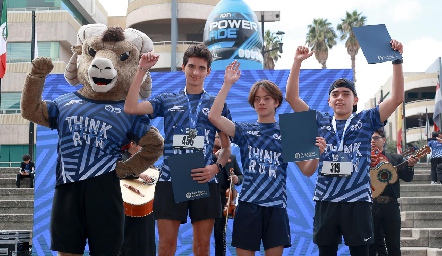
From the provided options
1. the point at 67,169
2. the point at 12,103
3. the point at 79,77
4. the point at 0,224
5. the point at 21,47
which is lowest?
the point at 0,224

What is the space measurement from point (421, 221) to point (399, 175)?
420 cm

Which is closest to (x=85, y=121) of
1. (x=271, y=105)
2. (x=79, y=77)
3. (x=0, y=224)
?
(x=79, y=77)

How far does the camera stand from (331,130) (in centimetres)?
484

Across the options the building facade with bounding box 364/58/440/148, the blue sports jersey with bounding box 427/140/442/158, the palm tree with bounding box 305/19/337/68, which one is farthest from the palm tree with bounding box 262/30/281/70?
the blue sports jersey with bounding box 427/140/442/158

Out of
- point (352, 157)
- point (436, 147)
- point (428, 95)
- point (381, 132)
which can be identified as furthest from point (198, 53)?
point (428, 95)

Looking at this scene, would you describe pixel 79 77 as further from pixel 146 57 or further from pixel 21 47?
pixel 21 47

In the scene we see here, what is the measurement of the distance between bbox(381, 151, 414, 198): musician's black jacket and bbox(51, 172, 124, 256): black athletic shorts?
4.25 meters

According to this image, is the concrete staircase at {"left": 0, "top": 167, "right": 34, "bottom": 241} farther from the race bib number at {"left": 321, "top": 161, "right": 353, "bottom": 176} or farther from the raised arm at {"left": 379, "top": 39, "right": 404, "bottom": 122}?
the raised arm at {"left": 379, "top": 39, "right": 404, "bottom": 122}

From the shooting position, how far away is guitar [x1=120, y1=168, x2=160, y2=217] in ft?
19.5

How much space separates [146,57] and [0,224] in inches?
362

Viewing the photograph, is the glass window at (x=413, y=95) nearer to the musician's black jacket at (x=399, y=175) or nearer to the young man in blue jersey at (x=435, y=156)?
the young man in blue jersey at (x=435, y=156)

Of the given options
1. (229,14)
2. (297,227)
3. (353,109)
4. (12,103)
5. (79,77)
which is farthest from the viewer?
(12,103)

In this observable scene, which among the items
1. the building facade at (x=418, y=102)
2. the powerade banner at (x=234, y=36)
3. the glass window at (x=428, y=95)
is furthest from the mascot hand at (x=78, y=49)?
the glass window at (x=428, y=95)

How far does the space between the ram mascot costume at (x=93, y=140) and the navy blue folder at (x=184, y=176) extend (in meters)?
0.30
